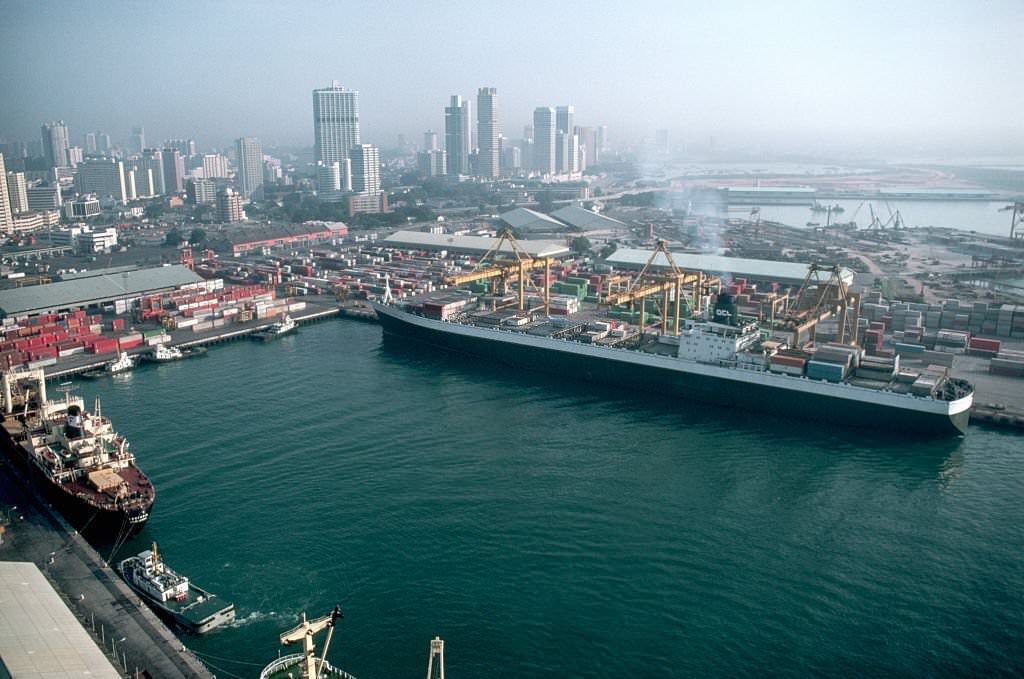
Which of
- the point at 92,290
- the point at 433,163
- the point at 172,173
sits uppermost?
the point at 433,163

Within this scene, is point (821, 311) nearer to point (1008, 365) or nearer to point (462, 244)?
point (1008, 365)

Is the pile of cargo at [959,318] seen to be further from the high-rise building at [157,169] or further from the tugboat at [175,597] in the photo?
the high-rise building at [157,169]

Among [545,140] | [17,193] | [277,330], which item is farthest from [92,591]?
[545,140]

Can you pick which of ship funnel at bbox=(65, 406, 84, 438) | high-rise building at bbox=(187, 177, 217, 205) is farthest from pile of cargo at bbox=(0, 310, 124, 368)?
high-rise building at bbox=(187, 177, 217, 205)

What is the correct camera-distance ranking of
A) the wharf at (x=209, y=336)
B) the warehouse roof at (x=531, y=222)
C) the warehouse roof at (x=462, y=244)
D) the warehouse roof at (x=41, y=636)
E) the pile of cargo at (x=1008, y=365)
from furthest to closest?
the warehouse roof at (x=531, y=222), the warehouse roof at (x=462, y=244), the wharf at (x=209, y=336), the pile of cargo at (x=1008, y=365), the warehouse roof at (x=41, y=636)

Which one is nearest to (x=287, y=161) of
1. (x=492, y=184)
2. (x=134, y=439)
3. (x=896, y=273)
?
(x=492, y=184)

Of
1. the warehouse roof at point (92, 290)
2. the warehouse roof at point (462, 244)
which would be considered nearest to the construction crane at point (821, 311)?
the warehouse roof at point (462, 244)

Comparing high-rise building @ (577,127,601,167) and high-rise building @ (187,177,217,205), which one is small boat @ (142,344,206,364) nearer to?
high-rise building @ (187,177,217,205)
